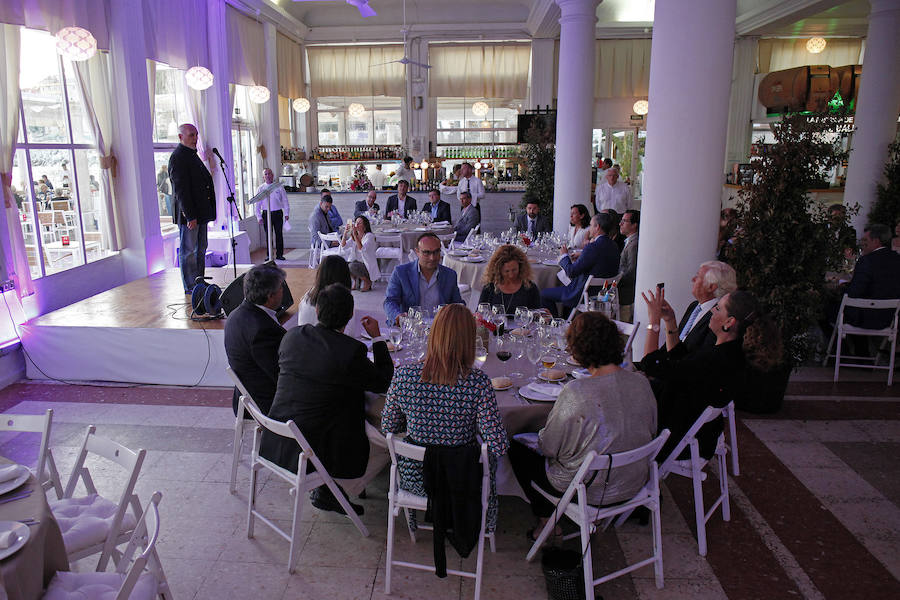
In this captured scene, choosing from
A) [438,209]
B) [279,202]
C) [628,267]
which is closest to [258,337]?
[628,267]

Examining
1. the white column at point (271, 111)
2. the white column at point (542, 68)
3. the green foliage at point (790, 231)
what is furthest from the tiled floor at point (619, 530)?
the white column at point (542, 68)

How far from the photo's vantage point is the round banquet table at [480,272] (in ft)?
22.3

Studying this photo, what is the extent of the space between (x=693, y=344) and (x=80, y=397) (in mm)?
4810

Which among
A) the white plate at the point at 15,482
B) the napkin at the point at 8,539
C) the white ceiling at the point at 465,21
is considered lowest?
the white plate at the point at 15,482

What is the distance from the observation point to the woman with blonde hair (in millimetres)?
4746

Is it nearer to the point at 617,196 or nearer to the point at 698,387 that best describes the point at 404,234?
the point at 617,196

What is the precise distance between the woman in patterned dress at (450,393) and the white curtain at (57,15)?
5833 millimetres

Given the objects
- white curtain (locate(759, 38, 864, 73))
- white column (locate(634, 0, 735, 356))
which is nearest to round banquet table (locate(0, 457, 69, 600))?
white column (locate(634, 0, 735, 356))

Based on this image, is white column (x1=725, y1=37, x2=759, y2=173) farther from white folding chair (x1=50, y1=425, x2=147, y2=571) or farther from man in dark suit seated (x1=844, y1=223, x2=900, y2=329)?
white folding chair (x1=50, y1=425, x2=147, y2=571)

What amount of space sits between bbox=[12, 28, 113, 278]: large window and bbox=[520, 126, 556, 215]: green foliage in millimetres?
6861

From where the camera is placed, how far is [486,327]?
3857 millimetres

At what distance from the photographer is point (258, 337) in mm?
3521

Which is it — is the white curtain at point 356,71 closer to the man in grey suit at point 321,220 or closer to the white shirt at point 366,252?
the man in grey suit at point 321,220

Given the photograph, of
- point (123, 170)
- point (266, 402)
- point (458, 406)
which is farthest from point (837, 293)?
point (123, 170)
